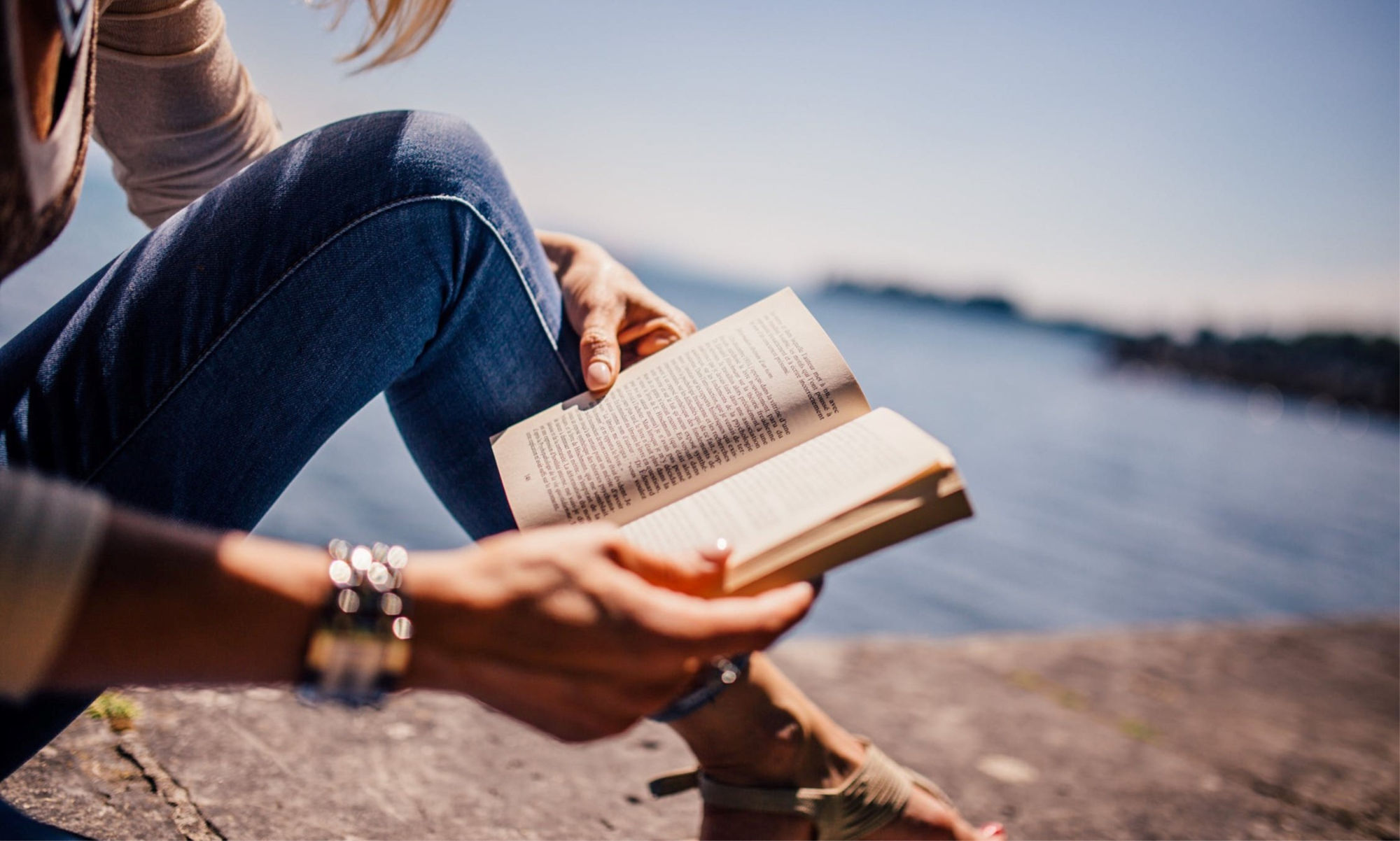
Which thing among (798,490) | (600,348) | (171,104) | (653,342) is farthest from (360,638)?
(171,104)

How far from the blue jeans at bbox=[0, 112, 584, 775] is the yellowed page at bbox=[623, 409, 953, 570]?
33 centimetres

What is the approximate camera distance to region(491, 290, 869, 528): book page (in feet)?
2.68

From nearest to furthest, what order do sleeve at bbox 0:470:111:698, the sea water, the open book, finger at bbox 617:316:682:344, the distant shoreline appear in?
sleeve at bbox 0:470:111:698, the open book, finger at bbox 617:316:682:344, the sea water, the distant shoreline

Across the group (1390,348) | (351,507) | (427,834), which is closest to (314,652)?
(427,834)

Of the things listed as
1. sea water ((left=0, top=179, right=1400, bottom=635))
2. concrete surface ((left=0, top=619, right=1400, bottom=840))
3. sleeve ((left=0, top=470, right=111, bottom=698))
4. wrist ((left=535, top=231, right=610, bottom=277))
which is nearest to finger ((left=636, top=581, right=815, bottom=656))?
sleeve ((left=0, top=470, right=111, bottom=698))

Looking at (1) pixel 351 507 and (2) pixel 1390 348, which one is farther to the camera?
(2) pixel 1390 348

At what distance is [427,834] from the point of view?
112 cm

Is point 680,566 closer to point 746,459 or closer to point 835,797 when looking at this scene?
point 746,459

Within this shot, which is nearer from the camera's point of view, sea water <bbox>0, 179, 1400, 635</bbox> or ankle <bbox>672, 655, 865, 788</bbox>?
ankle <bbox>672, 655, 865, 788</bbox>

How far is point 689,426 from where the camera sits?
0.85 metres

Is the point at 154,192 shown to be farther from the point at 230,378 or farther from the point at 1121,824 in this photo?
the point at 1121,824

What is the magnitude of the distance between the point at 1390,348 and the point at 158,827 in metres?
65.9

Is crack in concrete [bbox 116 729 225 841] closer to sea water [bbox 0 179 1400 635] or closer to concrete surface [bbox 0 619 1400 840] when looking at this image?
concrete surface [bbox 0 619 1400 840]

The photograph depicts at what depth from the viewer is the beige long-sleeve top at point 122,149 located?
17.3 inches
